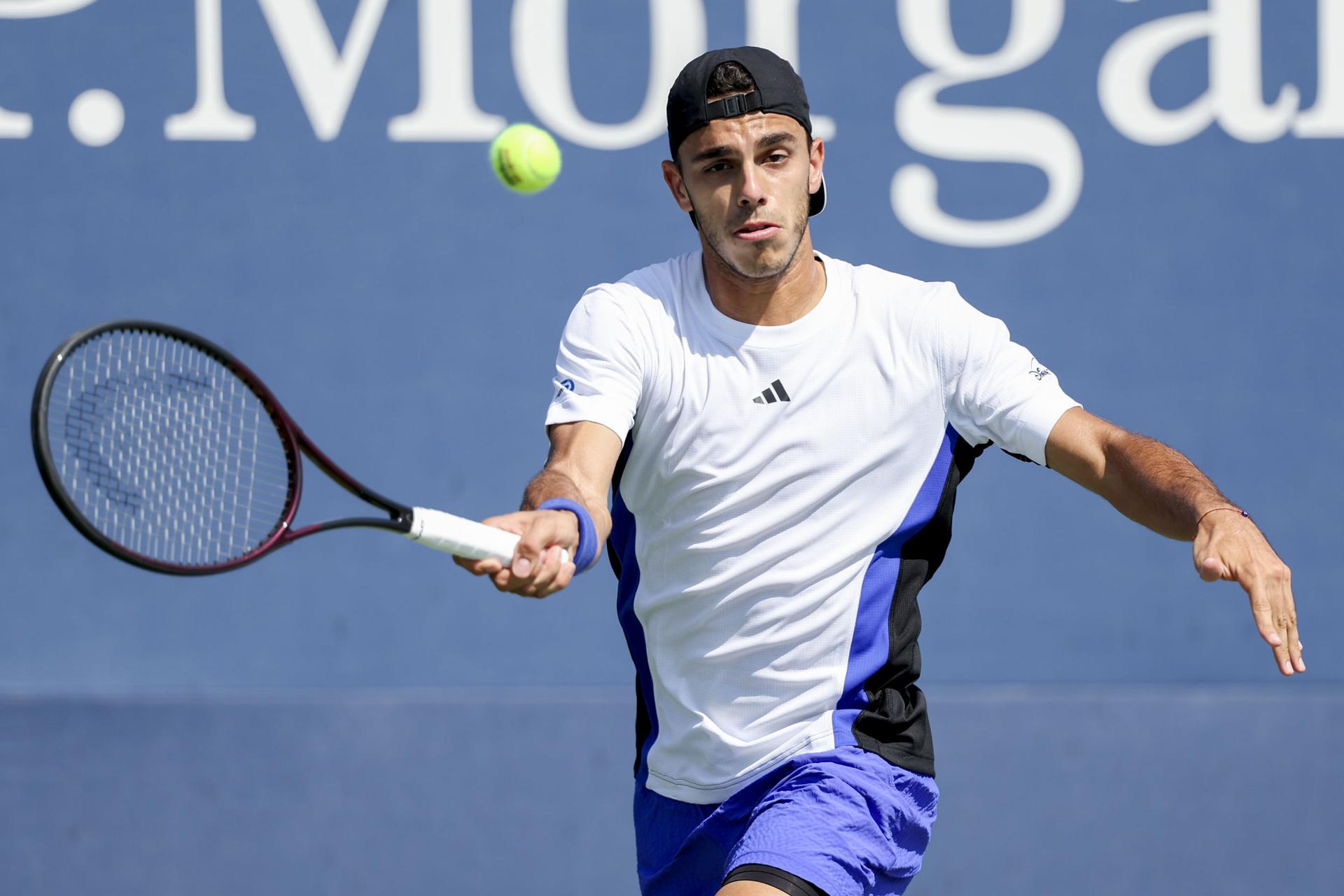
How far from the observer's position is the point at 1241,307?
15.7 ft

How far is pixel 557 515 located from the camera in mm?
2398

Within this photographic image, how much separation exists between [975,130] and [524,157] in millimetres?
1491

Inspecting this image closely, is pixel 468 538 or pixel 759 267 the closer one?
pixel 468 538

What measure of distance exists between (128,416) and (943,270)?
8.02 feet

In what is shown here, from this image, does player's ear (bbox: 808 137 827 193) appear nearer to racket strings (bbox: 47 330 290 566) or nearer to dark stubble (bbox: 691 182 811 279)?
dark stubble (bbox: 691 182 811 279)

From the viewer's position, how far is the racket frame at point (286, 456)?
7.12 feet

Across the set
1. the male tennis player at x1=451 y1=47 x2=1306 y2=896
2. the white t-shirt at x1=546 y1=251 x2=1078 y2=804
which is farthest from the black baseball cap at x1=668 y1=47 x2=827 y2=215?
the white t-shirt at x1=546 y1=251 x2=1078 y2=804

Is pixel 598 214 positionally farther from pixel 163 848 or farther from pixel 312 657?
pixel 163 848

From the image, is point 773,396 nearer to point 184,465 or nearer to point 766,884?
point 766,884

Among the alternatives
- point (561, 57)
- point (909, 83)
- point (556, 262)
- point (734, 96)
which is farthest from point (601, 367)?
point (909, 83)

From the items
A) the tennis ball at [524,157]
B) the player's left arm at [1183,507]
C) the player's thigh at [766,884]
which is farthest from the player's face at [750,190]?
the tennis ball at [524,157]

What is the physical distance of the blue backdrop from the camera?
477 centimetres

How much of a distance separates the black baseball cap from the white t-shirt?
0.99 feet

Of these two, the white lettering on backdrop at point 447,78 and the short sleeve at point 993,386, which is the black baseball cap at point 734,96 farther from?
the white lettering on backdrop at point 447,78
